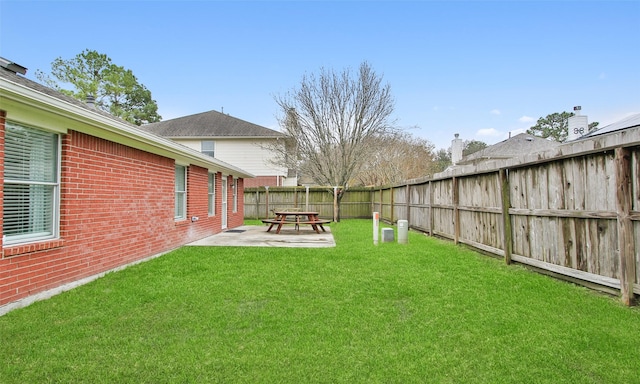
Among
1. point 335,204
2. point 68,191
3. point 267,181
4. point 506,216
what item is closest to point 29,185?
point 68,191

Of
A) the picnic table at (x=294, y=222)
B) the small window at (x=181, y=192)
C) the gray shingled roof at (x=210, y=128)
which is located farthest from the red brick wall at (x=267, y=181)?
the small window at (x=181, y=192)

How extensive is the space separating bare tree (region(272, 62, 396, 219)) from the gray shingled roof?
1.98m

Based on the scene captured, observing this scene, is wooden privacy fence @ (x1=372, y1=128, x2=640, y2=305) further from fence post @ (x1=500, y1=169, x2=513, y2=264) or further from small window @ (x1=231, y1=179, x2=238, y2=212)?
small window @ (x1=231, y1=179, x2=238, y2=212)

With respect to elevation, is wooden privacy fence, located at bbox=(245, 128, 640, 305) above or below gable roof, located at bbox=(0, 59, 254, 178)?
below

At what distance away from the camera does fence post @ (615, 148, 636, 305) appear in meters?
3.49

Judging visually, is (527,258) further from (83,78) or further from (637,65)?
(83,78)

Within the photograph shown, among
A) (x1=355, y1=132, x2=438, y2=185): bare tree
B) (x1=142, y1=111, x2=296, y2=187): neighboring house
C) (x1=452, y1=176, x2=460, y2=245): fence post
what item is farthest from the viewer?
(x1=355, y1=132, x2=438, y2=185): bare tree

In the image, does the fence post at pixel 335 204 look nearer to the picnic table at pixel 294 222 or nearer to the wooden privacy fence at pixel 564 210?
the picnic table at pixel 294 222

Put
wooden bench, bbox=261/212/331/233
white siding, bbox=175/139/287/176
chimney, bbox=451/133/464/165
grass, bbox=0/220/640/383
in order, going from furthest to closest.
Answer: chimney, bbox=451/133/464/165 → white siding, bbox=175/139/287/176 → wooden bench, bbox=261/212/331/233 → grass, bbox=0/220/640/383

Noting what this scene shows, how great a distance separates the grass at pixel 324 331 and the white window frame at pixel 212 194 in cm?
613

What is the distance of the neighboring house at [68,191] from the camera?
12.3 ft

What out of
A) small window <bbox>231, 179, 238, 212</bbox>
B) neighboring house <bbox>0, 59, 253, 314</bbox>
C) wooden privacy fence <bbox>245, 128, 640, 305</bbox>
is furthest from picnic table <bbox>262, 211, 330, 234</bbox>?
wooden privacy fence <bbox>245, 128, 640, 305</bbox>

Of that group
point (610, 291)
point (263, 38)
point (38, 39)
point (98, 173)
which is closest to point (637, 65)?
point (610, 291)

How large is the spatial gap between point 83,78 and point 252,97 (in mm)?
15207
